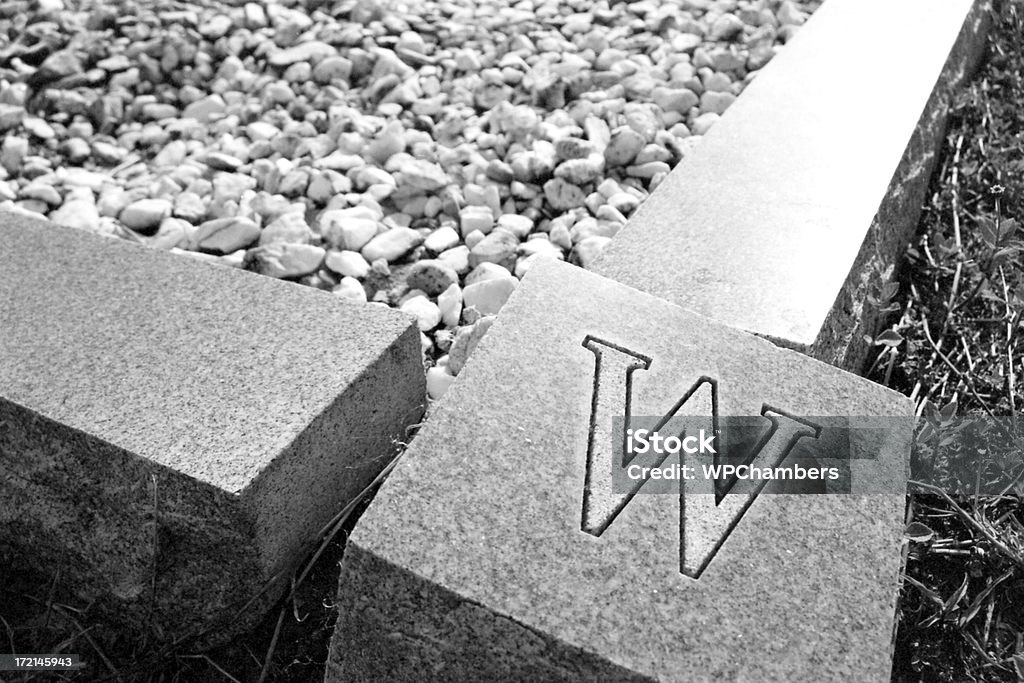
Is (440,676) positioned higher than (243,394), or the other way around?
(243,394)

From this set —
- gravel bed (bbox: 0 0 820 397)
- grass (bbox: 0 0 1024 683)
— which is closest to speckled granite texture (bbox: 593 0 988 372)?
grass (bbox: 0 0 1024 683)

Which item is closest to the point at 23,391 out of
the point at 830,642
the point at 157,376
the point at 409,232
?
the point at 157,376

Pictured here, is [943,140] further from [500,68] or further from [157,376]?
[157,376]

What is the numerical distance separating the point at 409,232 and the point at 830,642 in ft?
4.39

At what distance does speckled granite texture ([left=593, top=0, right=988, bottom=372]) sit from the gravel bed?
23 cm

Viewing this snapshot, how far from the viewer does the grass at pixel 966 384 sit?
1393mm

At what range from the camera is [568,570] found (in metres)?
1.13

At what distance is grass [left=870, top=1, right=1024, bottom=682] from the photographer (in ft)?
4.57

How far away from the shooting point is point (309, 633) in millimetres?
1438

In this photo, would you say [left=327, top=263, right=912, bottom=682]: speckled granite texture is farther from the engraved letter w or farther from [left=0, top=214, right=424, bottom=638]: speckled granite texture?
[left=0, top=214, right=424, bottom=638]: speckled granite texture

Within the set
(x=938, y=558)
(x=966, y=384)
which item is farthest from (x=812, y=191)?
(x=938, y=558)

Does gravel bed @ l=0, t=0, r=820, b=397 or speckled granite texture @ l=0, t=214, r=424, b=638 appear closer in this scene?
speckled granite texture @ l=0, t=214, r=424, b=638

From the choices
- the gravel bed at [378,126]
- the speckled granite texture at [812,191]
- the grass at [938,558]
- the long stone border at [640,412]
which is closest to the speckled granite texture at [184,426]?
the grass at [938,558]

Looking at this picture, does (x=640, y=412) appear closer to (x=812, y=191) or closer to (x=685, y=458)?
(x=685, y=458)
